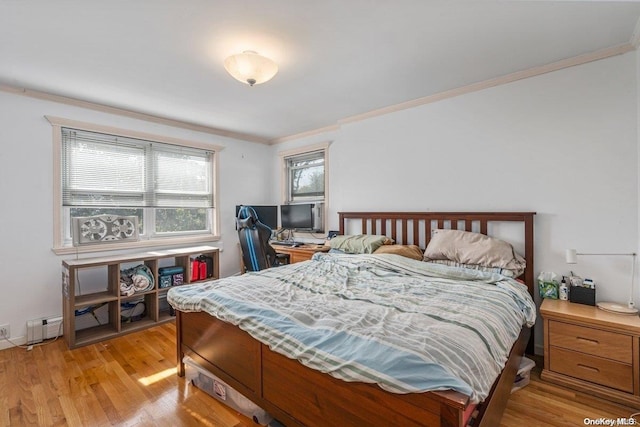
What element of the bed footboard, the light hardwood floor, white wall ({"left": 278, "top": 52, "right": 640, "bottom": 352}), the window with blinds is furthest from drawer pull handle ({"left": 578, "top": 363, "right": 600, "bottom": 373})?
the window with blinds

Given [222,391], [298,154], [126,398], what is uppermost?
[298,154]

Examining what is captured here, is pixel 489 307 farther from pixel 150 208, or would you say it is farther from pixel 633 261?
pixel 150 208

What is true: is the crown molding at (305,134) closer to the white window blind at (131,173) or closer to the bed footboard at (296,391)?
the white window blind at (131,173)

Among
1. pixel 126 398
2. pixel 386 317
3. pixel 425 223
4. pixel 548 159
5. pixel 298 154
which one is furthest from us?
pixel 298 154

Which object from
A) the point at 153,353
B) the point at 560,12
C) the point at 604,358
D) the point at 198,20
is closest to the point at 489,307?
the point at 604,358

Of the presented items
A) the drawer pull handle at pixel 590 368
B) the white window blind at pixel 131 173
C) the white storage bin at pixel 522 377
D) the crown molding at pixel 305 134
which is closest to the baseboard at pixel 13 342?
the white window blind at pixel 131 173

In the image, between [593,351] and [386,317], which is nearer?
[386,317]

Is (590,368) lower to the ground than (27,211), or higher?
lower

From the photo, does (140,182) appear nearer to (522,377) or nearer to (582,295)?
(522,377)

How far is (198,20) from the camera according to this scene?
1.79 metres

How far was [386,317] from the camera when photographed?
4.91 ft

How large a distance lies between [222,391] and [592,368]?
2457 millimetres

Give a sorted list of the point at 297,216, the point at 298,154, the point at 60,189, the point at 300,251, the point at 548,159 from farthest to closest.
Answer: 1. the point at 298,154
2. the point at 297,216
3. the point at 300,251
4. the point at 60,189
5. the point at 548,159

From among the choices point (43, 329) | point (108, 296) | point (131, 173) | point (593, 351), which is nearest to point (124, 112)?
point (131, 173)
